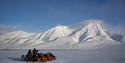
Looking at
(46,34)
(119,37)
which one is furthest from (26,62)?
(46,34)

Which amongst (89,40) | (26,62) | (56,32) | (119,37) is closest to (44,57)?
(26,62)

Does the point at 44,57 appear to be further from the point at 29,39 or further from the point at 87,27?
the point at 87,27

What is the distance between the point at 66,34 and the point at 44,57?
40.0 m

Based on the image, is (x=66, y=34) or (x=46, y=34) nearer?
(x=46, y=34)

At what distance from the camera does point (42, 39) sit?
144ft

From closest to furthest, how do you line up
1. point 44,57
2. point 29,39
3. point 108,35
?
point 44,57 → point 29,39 → point 108,35

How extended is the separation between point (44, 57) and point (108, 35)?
38864 millimetres

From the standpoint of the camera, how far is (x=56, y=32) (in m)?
48.8

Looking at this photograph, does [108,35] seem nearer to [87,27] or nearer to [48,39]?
[87,27]

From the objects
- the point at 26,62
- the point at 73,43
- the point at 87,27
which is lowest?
the point at 26,62

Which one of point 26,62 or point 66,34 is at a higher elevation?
point 66,34

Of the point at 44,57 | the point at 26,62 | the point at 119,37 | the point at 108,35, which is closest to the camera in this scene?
the point at 26,62

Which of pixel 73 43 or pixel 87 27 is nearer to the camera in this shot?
pixel 73 43

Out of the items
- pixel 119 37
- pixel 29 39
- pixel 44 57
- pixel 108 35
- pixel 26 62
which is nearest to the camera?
pixel 26 62
